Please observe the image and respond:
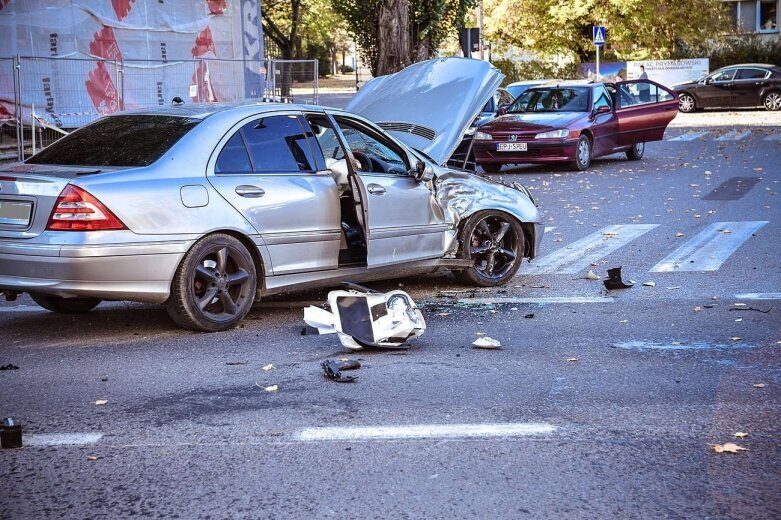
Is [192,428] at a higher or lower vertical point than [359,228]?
lower

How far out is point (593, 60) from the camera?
49.0 metres

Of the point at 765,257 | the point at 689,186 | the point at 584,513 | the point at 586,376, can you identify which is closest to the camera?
the point at 584,513

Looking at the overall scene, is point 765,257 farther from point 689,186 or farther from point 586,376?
point 689,186

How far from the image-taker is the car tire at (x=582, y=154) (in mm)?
20661

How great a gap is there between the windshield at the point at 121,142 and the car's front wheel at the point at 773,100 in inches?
1386

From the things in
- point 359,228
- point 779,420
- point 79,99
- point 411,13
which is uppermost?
point 411,13

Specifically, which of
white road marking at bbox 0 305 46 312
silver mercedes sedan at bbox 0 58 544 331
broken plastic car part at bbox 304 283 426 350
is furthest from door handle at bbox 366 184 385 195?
white road marking at bbox 0 305 46 312

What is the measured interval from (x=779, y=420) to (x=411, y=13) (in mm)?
17139

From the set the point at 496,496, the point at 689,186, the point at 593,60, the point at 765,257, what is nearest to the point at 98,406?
the point at 496,496

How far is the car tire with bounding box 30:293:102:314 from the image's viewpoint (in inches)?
317

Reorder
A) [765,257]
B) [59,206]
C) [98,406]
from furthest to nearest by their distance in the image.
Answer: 1. [765,257]
2. [59,206]
3. [98,406]

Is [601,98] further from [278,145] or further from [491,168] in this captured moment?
[278,145]

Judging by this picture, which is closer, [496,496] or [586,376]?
[496,496]

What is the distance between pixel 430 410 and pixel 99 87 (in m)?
17.0
